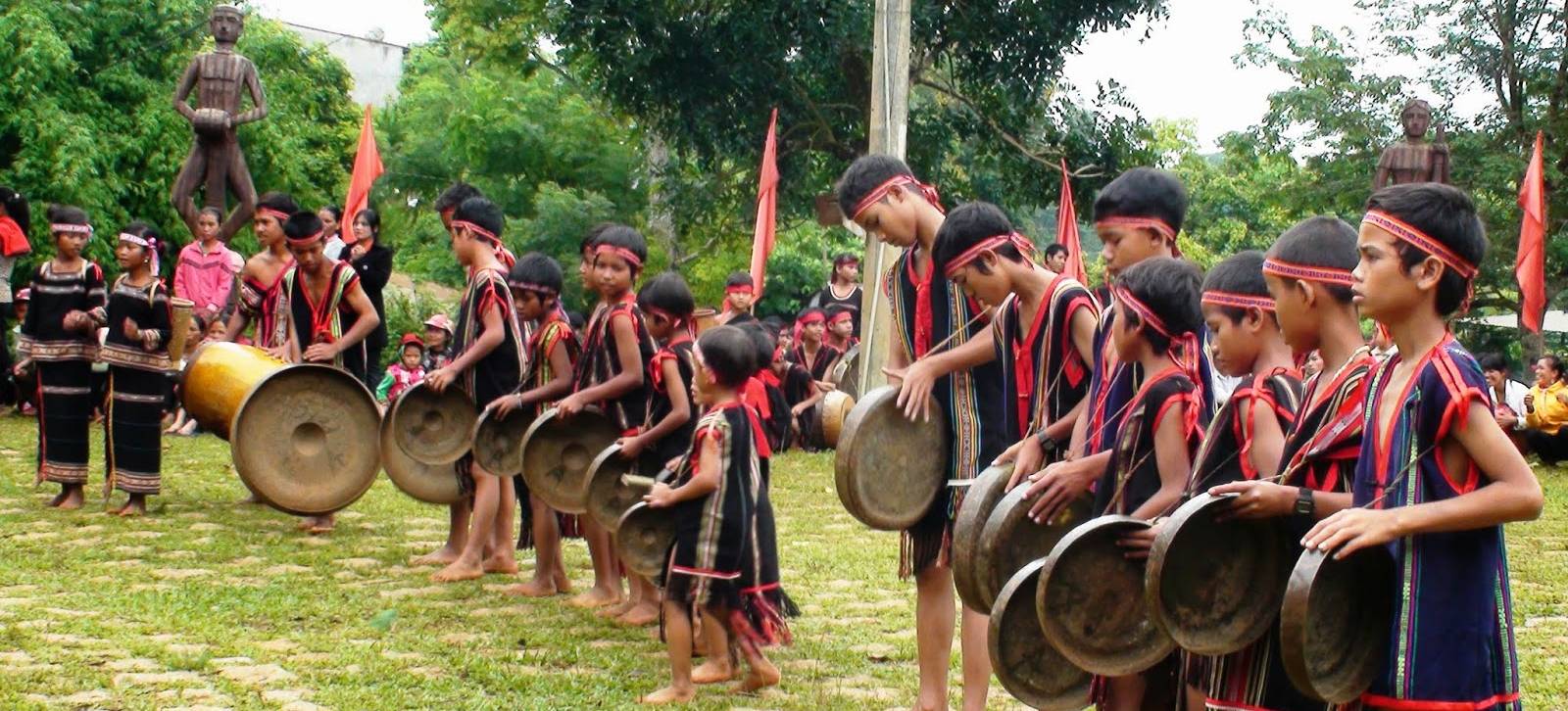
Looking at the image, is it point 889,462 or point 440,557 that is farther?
point 440,557

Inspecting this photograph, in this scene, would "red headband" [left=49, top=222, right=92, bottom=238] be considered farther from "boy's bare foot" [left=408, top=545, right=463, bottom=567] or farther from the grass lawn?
"boy's bare foot" [left=408, top=545, right=463, bottom=567]

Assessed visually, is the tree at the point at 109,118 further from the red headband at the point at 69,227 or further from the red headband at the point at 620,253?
the red headband at the point at 620,253

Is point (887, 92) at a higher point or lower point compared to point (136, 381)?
higher

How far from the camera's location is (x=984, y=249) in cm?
492

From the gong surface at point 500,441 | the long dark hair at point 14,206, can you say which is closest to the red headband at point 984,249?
the gong surface at point 500,441

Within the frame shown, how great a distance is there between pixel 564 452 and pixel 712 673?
5.60 feet

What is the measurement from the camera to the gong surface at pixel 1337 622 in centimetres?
314

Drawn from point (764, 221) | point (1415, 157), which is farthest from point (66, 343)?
point (1415, 157)

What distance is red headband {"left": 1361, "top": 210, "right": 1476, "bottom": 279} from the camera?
10.6ft

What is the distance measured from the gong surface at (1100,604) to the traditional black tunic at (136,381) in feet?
23.9

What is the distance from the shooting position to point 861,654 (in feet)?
21.5

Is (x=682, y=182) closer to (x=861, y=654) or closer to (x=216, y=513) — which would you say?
(x=216, y=513)

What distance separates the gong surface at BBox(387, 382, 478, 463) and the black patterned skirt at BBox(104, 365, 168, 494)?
2.39 meters

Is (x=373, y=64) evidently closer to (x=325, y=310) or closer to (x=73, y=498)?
(x=73, y=498)
